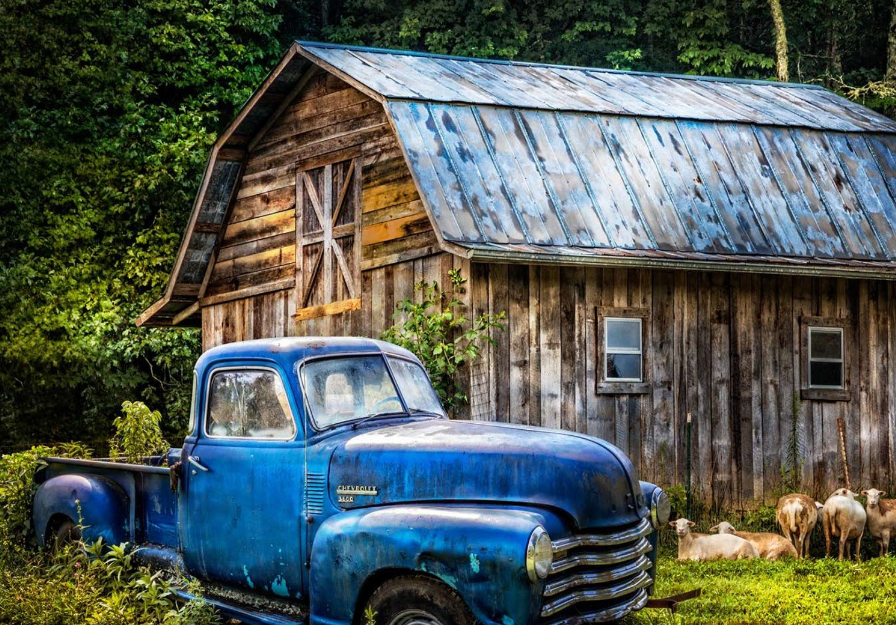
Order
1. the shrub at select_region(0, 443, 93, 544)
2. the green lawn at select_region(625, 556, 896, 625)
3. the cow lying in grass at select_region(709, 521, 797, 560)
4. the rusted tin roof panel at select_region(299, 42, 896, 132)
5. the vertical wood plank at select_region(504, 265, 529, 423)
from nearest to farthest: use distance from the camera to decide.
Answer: the green lawn at select_region(625, 556, 896, 625), the shrub at select_region(0, 443, 93, 544), the cow lying in grass at select_region(709, 521, 797, 560), the vertical wood plank at select_region(504, 265, 529, 423), the rusted tin roof panel at select_region(299, 42, 896, 132)

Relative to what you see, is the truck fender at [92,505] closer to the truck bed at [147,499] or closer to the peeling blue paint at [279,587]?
the truck bed at [147,499]

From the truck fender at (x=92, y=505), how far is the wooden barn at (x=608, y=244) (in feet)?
14.6

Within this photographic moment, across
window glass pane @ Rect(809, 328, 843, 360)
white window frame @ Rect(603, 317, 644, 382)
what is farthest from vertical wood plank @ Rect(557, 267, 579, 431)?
window glass pane @ Rect(809, 328, 843, 360)

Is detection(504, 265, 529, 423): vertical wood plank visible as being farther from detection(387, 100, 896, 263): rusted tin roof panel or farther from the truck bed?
the truck bed

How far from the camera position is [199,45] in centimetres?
2681

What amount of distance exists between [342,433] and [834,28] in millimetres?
25454

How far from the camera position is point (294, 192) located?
16.2 meters

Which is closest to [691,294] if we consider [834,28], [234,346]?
[234,346]

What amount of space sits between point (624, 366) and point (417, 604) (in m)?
7.72

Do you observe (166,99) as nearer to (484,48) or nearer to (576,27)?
(484,48)

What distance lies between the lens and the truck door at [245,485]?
774cm

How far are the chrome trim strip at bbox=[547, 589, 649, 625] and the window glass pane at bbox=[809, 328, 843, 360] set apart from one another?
8437 mm

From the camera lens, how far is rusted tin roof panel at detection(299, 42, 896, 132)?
14.8 meters

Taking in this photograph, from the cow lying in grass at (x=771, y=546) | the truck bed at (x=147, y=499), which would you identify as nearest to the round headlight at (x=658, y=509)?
the truck bed at (x=147, y=499)
